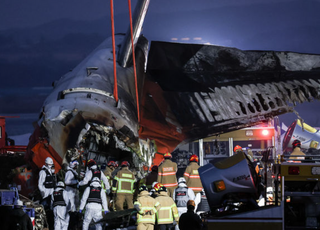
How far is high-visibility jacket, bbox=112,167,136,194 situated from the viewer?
15.4m

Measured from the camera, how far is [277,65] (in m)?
27.1

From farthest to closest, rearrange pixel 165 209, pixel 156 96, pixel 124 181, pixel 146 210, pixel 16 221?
pixel 156 96, pixel 124 181, pixel 165 209, pixel 146 210, pixel 16 221

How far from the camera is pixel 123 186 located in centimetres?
1558

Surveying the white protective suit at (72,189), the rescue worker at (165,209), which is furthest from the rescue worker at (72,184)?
the rescue worker at (165,209)

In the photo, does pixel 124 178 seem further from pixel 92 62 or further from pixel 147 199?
pixel 92 62

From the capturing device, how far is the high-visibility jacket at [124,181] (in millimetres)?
15375

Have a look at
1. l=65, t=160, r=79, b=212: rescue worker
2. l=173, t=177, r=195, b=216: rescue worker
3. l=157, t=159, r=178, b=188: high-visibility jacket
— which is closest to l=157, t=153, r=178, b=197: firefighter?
l=157, t=159, r=178, b=188: high-visibility jacket

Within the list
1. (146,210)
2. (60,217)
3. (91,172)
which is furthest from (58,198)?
(146,210)

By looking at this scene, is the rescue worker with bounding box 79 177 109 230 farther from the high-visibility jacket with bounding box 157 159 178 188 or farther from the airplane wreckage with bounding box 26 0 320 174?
the airplane wreckage with bounding box 26 0 320 174

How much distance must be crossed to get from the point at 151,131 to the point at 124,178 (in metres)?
6.28

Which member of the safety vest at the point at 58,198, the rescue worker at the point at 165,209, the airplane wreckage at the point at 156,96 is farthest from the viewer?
the airplane wreckage at the point at 156,96

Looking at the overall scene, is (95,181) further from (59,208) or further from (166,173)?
(166,173)

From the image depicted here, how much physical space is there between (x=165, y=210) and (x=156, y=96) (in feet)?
42.4

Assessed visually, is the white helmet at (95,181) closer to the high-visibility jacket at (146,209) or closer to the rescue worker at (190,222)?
the high-visibility jacket at (146,209)
